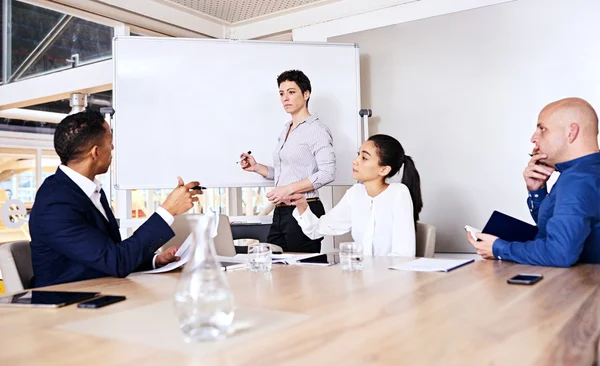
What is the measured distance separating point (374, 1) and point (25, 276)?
3082 millimetres

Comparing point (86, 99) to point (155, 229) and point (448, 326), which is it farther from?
point (448, 326)

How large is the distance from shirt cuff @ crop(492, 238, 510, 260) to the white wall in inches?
68.9

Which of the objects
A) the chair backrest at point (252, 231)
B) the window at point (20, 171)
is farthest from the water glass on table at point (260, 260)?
the window at point (20, 171)

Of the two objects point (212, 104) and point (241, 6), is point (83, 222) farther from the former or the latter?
point (241, 6)

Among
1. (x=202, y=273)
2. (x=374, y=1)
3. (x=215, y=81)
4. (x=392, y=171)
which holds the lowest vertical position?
(x=202, y=273)

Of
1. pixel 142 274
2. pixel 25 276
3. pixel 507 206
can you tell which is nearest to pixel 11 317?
pixel 142 274

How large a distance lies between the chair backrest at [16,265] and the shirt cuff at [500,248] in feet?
5.01

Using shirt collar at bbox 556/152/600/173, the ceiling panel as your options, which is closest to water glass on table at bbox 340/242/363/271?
shirt collar at bbox 556/152/600/173

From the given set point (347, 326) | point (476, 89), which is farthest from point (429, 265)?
point (476, 89)

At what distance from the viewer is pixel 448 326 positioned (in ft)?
3.04

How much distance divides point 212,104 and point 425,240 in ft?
6.11

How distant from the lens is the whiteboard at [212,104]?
3.50m

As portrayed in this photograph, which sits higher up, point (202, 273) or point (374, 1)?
point (374, 1)

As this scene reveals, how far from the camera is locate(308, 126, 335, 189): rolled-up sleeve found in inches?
117
